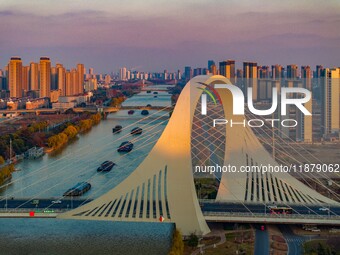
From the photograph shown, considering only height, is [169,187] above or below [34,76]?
below

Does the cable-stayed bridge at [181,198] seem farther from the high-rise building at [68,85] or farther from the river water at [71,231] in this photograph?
the high-rise building at [68,85]

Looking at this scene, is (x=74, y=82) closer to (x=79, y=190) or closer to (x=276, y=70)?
(x=276, y=70)

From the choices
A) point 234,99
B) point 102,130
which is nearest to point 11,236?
point 234,99

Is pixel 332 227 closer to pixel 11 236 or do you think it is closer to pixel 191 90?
pixel 191 90

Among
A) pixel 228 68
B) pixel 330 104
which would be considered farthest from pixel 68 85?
pixel 330 104

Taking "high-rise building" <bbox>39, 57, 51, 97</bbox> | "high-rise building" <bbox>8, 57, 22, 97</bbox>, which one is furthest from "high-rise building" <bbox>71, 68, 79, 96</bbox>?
"high-rise building" <bbox>8, 57, 22, 97</bbox>

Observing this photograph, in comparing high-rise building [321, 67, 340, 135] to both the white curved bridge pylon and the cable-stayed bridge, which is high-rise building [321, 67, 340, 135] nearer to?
the cable-stayed bridge
